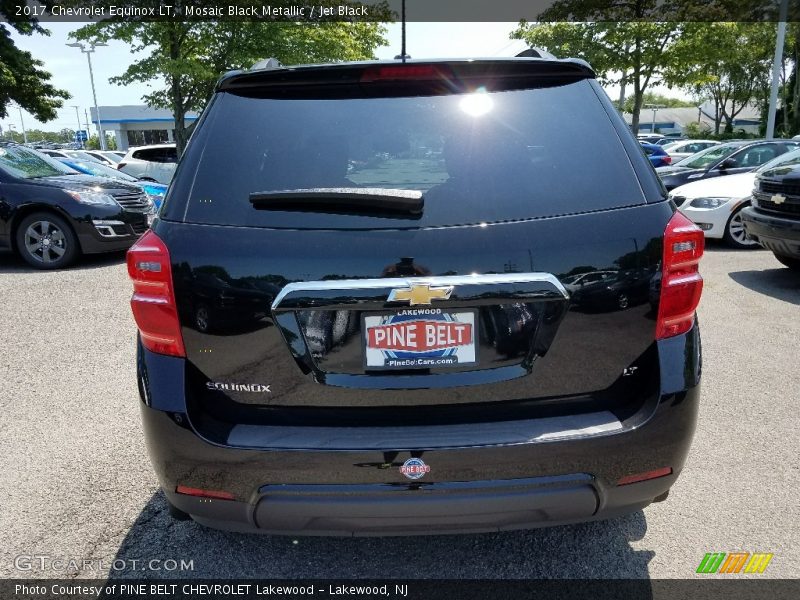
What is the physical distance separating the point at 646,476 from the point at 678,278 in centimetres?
64

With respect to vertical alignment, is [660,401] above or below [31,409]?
above

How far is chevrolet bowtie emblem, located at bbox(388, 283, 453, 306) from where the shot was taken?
66.6 inches

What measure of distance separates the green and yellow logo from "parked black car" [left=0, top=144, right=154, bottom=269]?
796cm

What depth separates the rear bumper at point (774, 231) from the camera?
20.2ft

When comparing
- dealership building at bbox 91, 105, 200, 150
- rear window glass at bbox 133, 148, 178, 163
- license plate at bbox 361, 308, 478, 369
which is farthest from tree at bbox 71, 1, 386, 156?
dealership building at bbox 91, 105, 200, 150

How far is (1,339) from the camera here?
16.7ft

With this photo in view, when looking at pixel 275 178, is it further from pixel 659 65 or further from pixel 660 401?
pixel 659 65

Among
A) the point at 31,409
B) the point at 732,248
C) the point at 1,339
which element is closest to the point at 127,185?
the point at 1,339

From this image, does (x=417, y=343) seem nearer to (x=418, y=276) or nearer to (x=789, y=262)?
(x=418, y=276)

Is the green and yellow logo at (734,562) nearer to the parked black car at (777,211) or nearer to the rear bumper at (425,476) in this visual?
the rear bumper at (425,476)

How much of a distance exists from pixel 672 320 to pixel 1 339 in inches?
215

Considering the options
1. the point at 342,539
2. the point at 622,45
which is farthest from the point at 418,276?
the point at 622,45

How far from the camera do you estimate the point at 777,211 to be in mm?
6445

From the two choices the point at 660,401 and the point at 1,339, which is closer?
the point at 660,401
